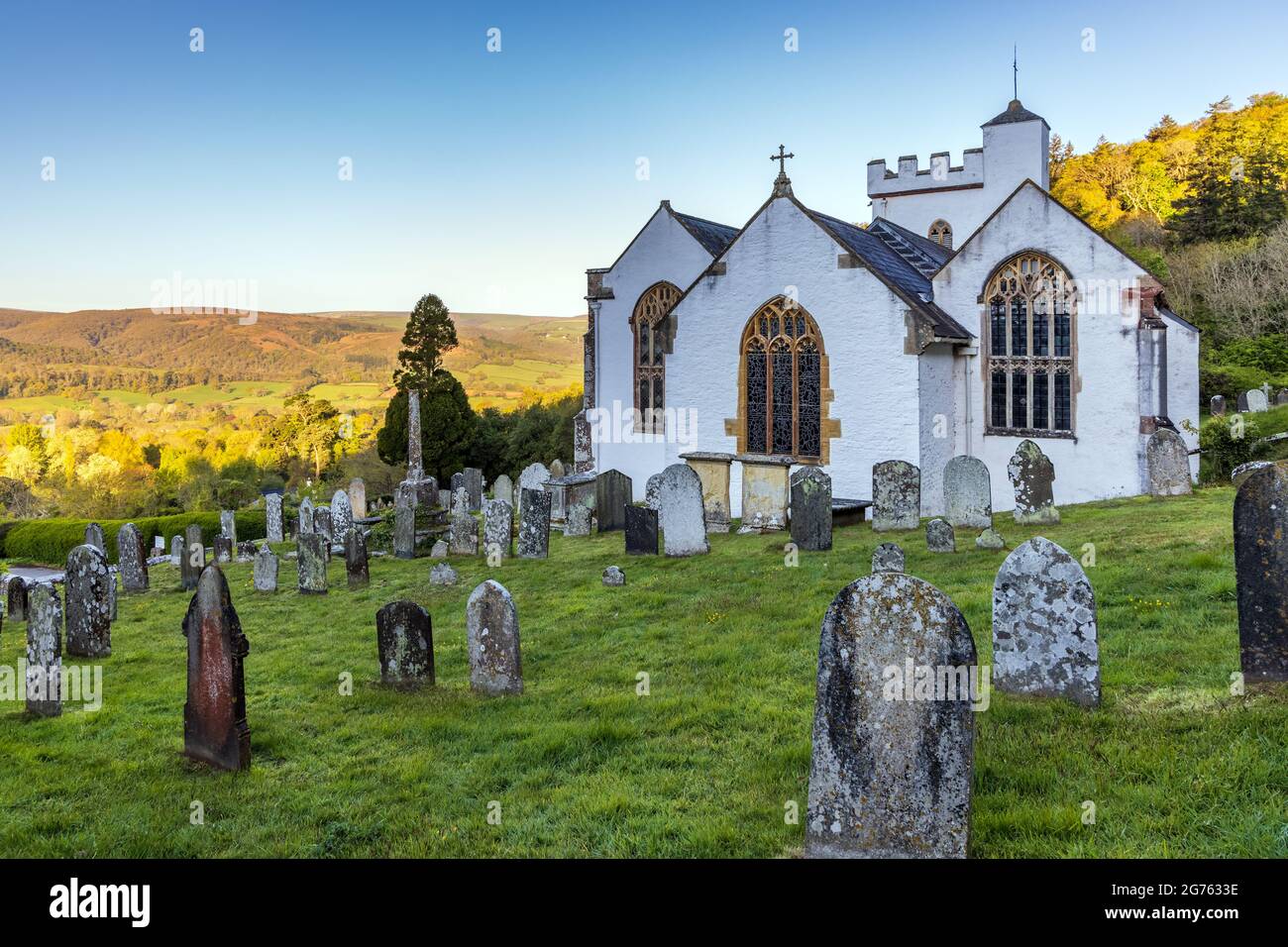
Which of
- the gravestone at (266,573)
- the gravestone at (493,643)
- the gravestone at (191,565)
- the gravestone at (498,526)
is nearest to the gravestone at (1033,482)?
the gravestone at (498,526)

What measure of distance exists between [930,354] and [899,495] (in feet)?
15.1

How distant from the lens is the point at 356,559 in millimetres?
15773

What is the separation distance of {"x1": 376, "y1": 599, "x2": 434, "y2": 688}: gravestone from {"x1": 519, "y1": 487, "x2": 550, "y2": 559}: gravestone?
26.2ft

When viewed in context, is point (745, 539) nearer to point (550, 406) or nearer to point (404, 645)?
point (404, 645)

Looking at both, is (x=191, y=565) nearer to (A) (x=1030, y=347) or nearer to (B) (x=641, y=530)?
(B) (x=641, y=530)

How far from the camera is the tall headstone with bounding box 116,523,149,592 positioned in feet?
58.6

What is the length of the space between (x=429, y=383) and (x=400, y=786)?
3471 centimetres

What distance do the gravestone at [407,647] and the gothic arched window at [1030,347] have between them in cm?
1476

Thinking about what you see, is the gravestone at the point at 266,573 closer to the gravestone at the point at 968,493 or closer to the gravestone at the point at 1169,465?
the gravestone at the point at 968,493

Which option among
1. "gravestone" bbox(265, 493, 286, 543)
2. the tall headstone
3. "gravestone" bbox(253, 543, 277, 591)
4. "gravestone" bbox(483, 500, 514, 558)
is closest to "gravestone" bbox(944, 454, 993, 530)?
"gravestone" bbox(483, 500, 514, 558)

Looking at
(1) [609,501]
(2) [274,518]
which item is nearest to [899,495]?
(1) [609,501]

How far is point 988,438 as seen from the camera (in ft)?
64.2

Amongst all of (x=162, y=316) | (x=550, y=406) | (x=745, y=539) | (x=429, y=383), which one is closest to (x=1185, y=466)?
(x=745, y=539)
